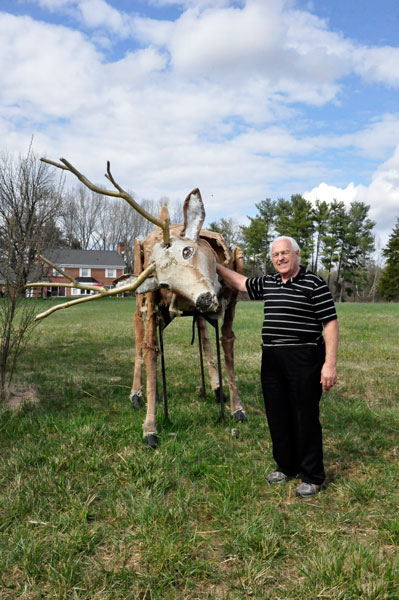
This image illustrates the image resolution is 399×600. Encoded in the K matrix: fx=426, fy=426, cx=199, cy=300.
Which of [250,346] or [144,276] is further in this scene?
[250,346]

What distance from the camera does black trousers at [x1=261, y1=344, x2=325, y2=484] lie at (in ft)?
12.0

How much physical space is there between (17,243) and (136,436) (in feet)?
10.3

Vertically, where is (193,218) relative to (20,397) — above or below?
above

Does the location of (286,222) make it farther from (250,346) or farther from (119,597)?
(119,597)

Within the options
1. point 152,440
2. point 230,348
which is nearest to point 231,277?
point 230,348

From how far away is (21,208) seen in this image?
5.96 metres

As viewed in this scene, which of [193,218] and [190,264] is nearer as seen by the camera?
[190,264]

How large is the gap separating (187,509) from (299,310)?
6.08ft

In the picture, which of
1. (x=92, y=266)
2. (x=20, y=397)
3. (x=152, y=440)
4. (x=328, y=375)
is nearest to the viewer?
(x=328, y=375)

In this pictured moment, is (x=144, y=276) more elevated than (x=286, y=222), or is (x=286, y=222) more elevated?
(x=286, y=222)

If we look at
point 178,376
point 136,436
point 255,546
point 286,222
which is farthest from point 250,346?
point 286,222

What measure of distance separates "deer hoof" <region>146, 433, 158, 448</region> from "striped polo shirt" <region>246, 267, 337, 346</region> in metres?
1.73

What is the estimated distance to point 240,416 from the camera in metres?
5.36

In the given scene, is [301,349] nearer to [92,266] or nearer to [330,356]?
[330,356]
